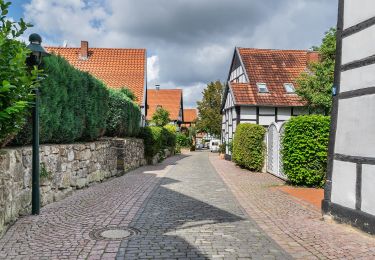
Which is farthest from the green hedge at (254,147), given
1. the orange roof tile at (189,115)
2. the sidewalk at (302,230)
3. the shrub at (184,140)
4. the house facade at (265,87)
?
the orange roof tile at (189,115)

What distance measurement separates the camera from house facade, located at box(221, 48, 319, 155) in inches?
957

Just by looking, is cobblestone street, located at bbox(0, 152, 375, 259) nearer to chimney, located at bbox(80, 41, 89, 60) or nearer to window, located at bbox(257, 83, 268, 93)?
window, located at bbox(257, 83, 268, 93)

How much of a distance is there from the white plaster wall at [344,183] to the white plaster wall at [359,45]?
178 cm

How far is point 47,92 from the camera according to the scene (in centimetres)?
803

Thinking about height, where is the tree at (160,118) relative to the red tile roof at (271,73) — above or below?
below

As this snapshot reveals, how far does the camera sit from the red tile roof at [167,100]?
60344mm

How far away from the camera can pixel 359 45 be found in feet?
20.4

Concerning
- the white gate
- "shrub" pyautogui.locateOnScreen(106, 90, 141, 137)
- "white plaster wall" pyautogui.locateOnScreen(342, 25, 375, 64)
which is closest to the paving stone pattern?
"white plaster wall" pyautogui.locateOnScreen(342, 25, 375, 64)

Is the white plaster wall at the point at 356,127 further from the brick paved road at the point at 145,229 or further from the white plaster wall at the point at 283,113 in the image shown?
the white plaster wall at the point at 283,113

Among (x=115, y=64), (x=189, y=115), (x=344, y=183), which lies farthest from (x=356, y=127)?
(x=189, y=115)

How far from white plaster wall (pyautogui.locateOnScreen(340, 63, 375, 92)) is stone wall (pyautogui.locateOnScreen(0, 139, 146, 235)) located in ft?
18.6

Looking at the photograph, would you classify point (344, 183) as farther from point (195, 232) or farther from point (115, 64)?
point (115, 64)

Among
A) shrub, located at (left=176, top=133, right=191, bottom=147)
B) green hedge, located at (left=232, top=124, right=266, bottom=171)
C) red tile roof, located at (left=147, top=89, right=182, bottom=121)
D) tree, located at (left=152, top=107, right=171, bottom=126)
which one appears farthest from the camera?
red tile roof, located at (left=147, top=89, right=182, bottom=121)

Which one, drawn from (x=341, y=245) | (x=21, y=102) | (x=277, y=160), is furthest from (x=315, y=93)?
(x=21, y=102)
